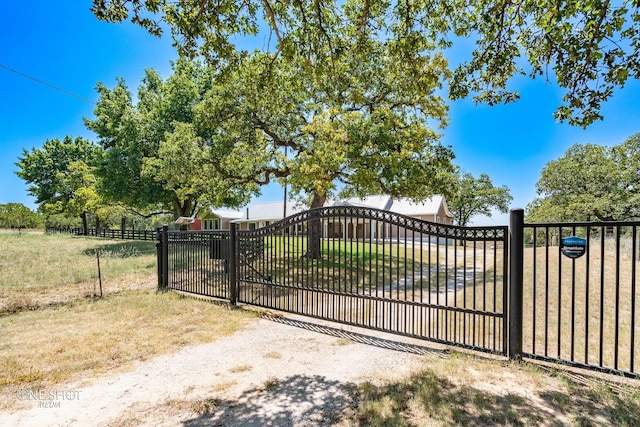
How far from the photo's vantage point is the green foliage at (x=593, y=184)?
22.1 metres

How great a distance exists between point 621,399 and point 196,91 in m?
22.8

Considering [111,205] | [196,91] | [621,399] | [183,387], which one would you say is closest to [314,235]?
[183,387]

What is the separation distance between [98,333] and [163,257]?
3131 mm

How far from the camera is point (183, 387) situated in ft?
10.3

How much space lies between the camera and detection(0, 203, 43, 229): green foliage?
4234cm

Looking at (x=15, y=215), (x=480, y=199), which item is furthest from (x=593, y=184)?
(x=15, y=215)

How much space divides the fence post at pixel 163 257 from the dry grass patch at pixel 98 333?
0.79 meters

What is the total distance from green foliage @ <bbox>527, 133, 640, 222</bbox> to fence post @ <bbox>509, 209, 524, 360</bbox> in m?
25.3

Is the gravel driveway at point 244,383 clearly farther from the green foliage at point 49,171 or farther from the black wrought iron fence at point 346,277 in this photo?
the green foliage at point 49,171

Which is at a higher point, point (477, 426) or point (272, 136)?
point (272, 136)

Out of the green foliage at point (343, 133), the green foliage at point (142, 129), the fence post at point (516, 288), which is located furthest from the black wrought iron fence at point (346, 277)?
the green foliage at point (142, 129)

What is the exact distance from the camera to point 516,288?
3.54 meters

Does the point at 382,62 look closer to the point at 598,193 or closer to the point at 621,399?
the point at 621,399

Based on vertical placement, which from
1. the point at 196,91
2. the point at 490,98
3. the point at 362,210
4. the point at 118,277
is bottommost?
the point at 118,277
